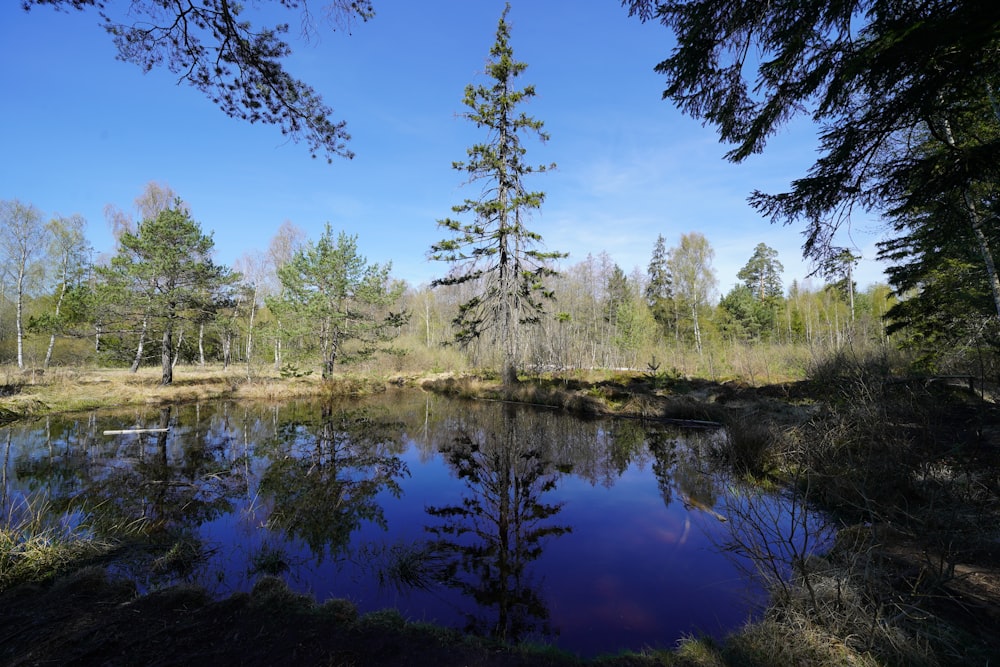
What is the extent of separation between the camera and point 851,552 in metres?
3.66

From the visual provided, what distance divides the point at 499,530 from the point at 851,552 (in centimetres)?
429

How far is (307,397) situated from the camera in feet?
69.9

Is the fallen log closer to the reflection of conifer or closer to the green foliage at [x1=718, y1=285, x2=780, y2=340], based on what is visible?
the reflection of conifer

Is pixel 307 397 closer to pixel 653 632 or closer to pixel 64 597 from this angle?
pixel 64 597

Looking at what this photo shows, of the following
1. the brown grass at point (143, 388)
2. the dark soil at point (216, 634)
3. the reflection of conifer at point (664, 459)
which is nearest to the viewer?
the dark soil at point (216, 634)

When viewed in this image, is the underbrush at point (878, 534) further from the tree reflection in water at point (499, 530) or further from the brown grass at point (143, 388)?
the brown grass at point (143, 388)

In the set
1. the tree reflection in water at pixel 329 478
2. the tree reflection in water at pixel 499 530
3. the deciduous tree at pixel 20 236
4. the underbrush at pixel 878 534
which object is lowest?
the tree reflection in water at pixel 499 530

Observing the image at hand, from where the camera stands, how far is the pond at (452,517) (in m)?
4.25

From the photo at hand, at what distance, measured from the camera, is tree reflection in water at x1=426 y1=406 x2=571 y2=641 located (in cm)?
414

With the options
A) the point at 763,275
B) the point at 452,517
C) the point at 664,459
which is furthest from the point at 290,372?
the point at 763,275

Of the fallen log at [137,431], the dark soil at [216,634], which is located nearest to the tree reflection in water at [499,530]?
the dark soil at [216,634]

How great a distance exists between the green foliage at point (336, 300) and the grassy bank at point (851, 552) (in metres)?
16.3

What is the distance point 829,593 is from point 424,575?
13.4 feet

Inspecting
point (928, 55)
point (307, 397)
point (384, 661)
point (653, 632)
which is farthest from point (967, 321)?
point (307, 397)
